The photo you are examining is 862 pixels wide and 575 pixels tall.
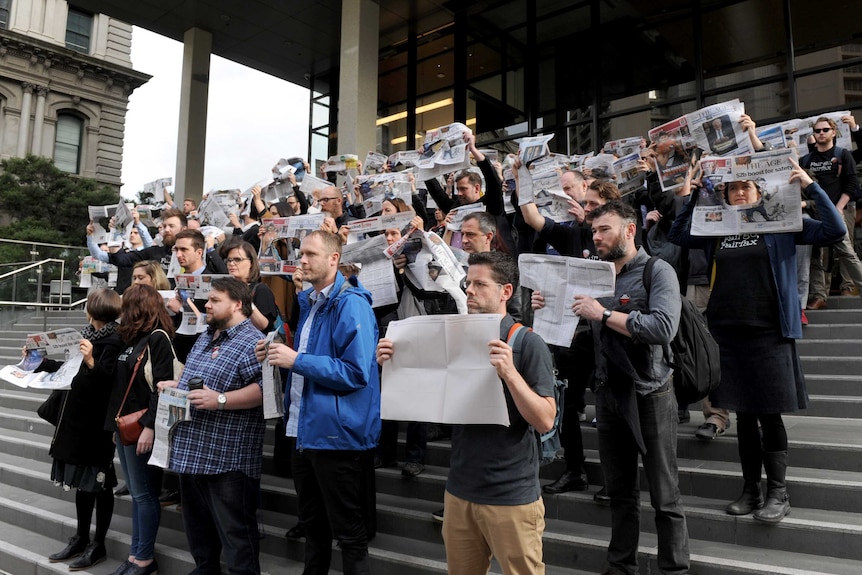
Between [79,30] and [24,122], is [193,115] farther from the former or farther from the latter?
[79,30]

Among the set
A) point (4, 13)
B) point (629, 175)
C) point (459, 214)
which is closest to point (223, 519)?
point (459, 214)

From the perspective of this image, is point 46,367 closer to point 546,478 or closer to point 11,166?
point 546,478

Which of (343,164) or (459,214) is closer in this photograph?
(459,214)

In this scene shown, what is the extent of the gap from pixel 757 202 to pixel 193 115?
16.1 meters

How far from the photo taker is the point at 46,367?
4.37 meters

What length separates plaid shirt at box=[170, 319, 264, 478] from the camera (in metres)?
3.54

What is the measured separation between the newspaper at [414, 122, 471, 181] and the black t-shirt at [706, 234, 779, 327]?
6.60 feet

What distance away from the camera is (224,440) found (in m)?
3.58

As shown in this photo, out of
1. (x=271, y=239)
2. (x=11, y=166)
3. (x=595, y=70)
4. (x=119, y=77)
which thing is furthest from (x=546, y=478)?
(x=119, y=77)

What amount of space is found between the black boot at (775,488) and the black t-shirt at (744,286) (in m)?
0.78

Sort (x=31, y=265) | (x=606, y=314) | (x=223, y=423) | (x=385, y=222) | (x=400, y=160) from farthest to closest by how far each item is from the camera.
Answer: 1. (x=31, y=265)
2. (x=400, y=160)
3. (x=385, y=222)
4. (x=223, y=423)
5. (x=606, y=314)

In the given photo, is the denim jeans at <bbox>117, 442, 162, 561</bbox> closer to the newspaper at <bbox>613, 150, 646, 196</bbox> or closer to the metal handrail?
the newspaper at <bbox>613, 150, 646, 196</bbox>

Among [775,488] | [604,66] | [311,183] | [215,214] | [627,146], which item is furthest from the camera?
[604,66]

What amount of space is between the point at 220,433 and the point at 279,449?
1.56 metres
